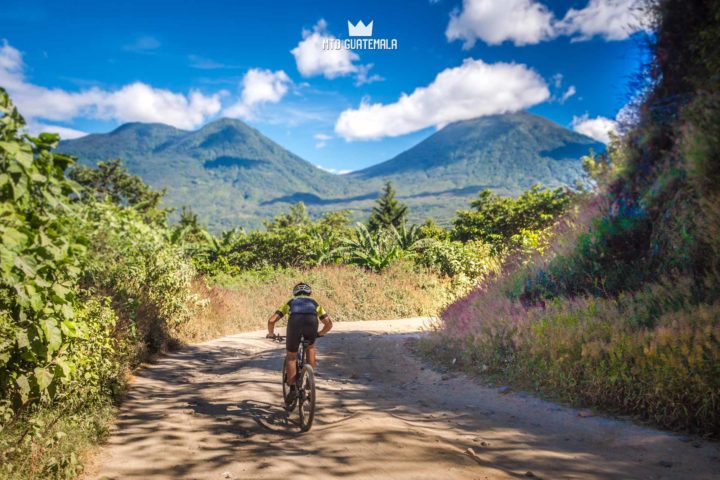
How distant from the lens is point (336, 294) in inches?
670

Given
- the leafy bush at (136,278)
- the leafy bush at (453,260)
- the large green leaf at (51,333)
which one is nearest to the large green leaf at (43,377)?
the large green leaf at (51,333)

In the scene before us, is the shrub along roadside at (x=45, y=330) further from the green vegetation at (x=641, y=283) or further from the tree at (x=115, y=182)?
the tree at (x=115, y=182)

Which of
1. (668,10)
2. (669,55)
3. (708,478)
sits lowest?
(708,478)

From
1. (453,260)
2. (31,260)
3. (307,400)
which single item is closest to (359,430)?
(307,400)

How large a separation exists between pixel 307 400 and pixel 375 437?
3.65 feet

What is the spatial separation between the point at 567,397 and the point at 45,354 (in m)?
5.90

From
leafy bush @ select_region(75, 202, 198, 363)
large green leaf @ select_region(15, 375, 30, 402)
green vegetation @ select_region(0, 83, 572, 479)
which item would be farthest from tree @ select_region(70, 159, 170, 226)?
large green leaf @ select_region(15, 375, 30, 402)

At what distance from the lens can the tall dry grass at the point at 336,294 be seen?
46.6 feet

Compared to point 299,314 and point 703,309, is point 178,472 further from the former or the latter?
point 703,309

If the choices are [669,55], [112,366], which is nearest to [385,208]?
[669,55]

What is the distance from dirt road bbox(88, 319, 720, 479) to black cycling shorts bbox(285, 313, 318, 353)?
94 cm

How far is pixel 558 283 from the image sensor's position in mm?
9172

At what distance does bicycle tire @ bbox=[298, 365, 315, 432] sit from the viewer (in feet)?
17.2

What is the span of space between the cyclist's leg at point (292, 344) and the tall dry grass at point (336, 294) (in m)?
7.43
